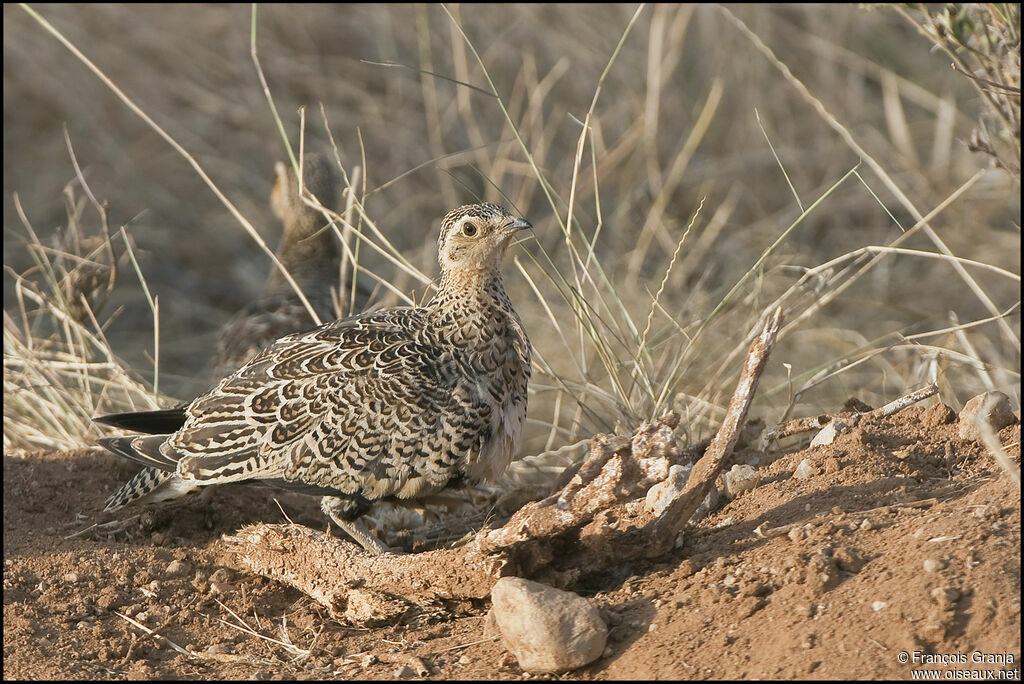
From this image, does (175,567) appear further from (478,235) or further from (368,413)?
(478,235)

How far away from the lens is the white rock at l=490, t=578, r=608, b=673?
309 centimetres

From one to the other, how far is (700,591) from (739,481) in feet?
2.10

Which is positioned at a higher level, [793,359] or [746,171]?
[746,171]

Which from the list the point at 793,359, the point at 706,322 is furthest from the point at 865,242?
the point at 706,322

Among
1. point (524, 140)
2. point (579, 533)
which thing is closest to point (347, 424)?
point (579, 533)

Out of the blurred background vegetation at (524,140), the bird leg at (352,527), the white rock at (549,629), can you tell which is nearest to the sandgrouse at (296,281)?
the blurred background vegetation at (524,140)

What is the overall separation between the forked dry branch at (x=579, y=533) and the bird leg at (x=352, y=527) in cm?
32

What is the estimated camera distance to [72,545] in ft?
14.1

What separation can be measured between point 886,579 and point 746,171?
6.60m

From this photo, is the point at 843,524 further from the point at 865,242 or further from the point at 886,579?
the point at 865,242

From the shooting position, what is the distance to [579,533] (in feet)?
11.9

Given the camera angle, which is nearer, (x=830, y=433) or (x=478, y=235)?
(x=830, y=433)

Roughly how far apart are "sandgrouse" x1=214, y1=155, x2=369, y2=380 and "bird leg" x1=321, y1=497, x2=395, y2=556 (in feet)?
5.77

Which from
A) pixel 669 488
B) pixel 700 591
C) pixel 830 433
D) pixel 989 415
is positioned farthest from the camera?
pixel 830 433
